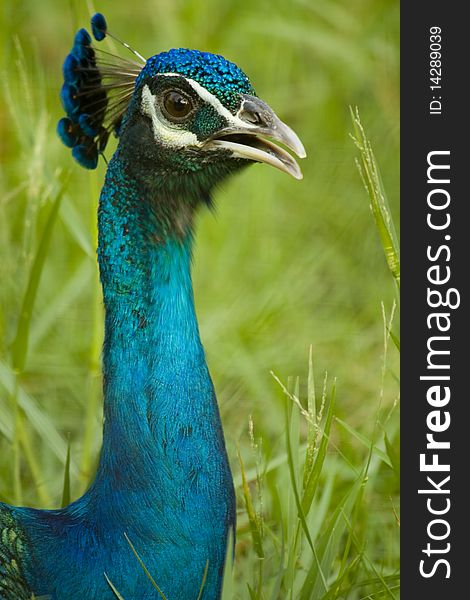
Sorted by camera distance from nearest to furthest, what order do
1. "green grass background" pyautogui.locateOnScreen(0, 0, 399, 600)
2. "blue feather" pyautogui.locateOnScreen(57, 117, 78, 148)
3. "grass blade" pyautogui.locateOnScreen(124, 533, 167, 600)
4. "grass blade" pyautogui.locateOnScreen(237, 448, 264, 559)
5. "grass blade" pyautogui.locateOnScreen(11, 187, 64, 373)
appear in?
"grass blade" pyautogui.locateOnScreen(124, 533, 167, 600)
"grass blade" pyautogui.locateOnScreen(237, 448, 264, 559)
"blue feather" pyautogui.locateOnScreen(57, 117, 78, 148)
"grass blade" pyautogui.locateOnScreen(11, 187, 64, 373)
"green grass background" pyautogui.locateOnScreen(0, 0, 399, 600)

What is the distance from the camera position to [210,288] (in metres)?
3.68

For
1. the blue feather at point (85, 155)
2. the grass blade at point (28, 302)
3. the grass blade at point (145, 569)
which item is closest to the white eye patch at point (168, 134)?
the blue feather at point (85, 155)

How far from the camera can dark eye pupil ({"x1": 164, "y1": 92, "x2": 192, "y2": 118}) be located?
6.68ft

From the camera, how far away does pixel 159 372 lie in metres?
2.02

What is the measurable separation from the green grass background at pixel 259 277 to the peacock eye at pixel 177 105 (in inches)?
6.9

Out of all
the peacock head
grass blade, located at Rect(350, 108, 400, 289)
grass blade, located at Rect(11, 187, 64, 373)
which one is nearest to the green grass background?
grass blade, located at Rect(11, 187, 64, 373)

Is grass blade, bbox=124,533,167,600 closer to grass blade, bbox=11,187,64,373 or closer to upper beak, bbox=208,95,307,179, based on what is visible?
grass blade, bbox=11,187,64,373

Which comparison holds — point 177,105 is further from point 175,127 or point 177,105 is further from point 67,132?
point 67,132

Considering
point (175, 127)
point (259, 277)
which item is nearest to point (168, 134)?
point (175, 127)

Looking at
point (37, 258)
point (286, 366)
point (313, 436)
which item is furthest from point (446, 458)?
point (286, 366)

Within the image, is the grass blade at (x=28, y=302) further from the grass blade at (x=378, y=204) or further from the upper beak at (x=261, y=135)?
the grass blade at (x=378, y=204)

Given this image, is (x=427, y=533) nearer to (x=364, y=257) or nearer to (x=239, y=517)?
(x=239, y=517)

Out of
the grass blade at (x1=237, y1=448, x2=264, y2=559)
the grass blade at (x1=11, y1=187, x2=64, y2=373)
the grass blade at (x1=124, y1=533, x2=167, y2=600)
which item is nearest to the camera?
the grass blade at (x1=124, y1=533, x2=167, y2=600)

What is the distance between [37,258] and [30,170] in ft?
0.77
